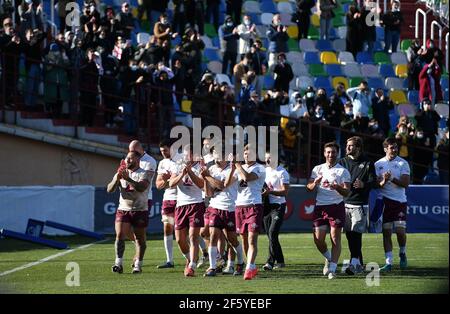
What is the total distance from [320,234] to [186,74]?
1216cm

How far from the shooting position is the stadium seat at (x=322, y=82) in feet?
112

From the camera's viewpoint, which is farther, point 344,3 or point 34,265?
point 344,3

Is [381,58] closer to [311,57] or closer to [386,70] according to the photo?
[386,70]

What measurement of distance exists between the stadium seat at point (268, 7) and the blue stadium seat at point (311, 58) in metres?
2.29

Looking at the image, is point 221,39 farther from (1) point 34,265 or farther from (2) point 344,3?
(1) point 34,265

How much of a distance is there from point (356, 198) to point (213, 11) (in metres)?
17.3

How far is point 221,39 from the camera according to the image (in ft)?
109

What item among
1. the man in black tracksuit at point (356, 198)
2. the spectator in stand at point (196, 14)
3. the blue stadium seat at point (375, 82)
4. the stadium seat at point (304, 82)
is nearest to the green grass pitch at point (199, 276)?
the man in black tracksuit at point (356, 198)

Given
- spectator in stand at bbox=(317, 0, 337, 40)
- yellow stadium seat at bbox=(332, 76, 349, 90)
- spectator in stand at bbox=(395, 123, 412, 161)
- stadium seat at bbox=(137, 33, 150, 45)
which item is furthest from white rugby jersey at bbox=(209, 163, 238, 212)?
spectator in stand at bbox=(317, 0, 337, 40)

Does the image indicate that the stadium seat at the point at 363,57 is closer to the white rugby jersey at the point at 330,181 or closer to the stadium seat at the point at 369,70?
the stadium seat at the point at 369,70

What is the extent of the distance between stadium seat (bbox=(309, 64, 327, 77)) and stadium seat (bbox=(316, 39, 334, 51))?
799 mm

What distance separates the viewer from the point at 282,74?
101 feet

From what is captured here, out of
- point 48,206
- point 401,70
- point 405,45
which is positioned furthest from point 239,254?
point 405,45
